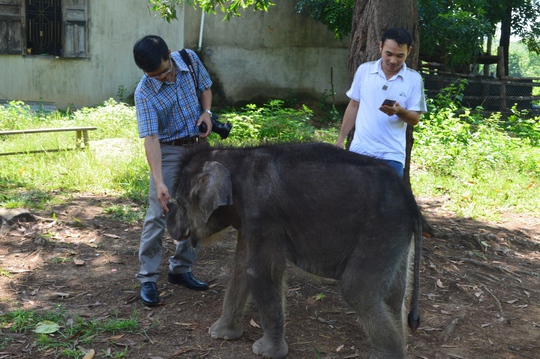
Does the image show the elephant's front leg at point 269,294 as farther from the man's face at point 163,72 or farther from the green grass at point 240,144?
the man's face at point 163,72

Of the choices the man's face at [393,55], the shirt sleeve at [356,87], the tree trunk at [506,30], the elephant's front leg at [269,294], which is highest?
the tree trunk at [506,30]

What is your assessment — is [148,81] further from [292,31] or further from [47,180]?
[292,31]

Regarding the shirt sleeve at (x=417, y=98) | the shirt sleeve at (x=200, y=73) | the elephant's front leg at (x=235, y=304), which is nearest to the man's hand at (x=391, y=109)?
the shirt sleeve at (x=417, y=98)

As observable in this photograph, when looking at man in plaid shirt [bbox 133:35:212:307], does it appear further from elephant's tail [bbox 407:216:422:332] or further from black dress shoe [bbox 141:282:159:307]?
elephant's tail [bbox 407:216:422:332]

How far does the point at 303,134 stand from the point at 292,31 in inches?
273

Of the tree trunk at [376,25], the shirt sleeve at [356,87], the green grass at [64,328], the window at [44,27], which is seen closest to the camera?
the green grass at [64,328]

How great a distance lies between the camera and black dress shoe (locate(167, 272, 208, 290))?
5.43 m

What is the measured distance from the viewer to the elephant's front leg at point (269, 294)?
4211 millimetres

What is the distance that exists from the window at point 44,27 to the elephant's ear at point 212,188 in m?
10.9

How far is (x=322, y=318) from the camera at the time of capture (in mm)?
5113

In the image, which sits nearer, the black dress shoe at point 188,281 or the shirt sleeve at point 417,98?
the shirt sleeve at point 417,98

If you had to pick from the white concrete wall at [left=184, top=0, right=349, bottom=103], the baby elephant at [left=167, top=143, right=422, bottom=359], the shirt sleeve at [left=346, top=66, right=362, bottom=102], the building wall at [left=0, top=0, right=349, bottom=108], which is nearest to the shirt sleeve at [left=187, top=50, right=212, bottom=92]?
the baby elephant at [left=167, top=143, right=422, bottom=359]

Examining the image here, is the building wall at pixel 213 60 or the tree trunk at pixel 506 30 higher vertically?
the tree trunk at pixel 506 30

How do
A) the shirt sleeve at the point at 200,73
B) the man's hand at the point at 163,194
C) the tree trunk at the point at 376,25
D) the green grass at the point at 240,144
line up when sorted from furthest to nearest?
the green grass at the point at 240,144, the tree trunk at the point at 376,25, the shirt sleeve at the point at 200,73, the man's hand at the point at 163,194
